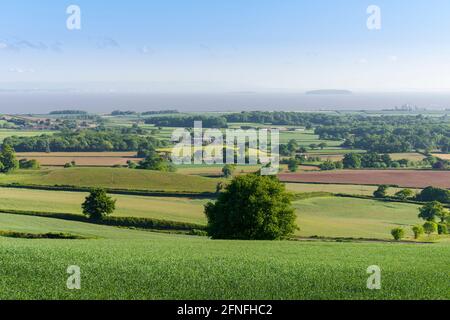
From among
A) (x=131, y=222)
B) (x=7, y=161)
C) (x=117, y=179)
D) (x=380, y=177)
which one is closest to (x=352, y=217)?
(x=380, y=177)

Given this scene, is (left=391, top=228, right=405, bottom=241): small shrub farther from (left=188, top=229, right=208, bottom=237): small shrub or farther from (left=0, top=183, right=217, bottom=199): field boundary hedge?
(left=0, top=183, right=217, bottom=199): field boundary hedge

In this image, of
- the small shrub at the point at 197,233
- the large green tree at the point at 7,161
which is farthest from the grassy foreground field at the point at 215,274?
the large green tree at the point at 7,161

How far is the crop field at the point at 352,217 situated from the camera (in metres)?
51.5

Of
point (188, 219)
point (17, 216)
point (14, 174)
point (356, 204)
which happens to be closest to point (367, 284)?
point (188, 219)

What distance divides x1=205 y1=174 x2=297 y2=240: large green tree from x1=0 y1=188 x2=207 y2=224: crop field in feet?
49.7

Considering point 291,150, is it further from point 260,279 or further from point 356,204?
point 260,279

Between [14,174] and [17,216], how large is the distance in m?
38.7

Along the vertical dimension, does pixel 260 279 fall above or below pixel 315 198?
above

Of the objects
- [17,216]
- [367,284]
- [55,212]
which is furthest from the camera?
[55,212]

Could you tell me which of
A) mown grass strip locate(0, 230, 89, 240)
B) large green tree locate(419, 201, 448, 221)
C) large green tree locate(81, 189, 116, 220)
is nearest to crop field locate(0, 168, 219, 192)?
large green tree locate(81, 189, 116, 220)

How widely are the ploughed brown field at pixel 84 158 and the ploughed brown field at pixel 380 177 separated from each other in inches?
1528

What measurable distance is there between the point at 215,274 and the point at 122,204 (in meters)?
45.8

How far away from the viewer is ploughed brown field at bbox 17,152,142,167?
100 m
